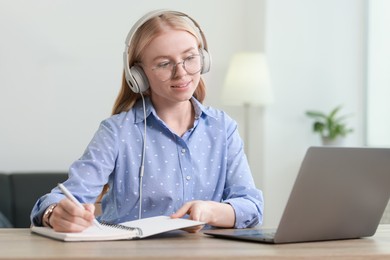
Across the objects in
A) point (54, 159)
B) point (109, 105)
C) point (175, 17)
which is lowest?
point (54, 159)

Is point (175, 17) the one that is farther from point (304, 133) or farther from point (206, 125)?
point (304, 133)

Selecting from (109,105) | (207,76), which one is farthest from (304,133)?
(109,105)

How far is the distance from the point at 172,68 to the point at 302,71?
9.40ft

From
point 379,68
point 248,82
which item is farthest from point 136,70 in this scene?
point 379,68

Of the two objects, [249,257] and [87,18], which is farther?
[87,18]

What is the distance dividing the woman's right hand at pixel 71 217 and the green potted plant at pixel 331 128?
10.6 ft

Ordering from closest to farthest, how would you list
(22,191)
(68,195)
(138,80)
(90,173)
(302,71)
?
(68,195)
(90,173)
(138,80)
(22,191)
(302,71)

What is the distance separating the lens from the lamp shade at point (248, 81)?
4.43m

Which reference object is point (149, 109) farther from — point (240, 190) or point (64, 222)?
point (64, 222)

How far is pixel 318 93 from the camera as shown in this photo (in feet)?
15.6

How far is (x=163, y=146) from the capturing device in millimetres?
2016

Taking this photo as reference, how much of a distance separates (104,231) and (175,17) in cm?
72

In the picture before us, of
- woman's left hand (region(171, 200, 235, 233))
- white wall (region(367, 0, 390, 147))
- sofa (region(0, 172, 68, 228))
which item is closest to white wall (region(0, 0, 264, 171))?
sofa (region(0, 172, 68, 228))

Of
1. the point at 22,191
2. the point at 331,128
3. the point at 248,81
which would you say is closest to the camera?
the point at 22,191
